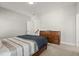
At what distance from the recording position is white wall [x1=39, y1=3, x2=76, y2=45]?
→ 47.0 inches

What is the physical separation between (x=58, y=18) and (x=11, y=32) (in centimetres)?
69

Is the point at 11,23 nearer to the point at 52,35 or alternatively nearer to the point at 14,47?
the point at 14,47

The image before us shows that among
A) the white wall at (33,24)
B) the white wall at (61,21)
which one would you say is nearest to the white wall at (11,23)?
the white wall at (33,24)

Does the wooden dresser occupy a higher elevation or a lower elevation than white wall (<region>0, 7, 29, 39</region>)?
lower

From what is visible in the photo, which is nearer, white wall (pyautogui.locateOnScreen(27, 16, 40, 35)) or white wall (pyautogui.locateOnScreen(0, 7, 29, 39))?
white wall (pyautogui.locateOnScreen(0, 7, 29, 39))

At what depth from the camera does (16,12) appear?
120cm

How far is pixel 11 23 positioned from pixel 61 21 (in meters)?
0.70

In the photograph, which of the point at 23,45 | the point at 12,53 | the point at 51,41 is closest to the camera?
the point at 12,53

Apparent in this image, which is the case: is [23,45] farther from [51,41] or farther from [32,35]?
[51,41]

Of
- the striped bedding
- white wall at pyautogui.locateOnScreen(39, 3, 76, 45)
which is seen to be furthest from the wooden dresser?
the striped bedding

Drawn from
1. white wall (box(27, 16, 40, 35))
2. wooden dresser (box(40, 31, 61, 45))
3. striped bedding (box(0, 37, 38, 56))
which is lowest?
striped bedding (box(0, 37, 38, 56))

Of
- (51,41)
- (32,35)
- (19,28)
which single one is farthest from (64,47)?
(19,28)

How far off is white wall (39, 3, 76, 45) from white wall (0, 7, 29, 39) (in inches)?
10.8

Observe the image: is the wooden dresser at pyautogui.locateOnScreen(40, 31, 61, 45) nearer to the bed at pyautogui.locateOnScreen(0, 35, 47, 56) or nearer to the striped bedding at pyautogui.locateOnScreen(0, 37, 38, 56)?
the bed at pyautogui.locateOnScreen(0, 35, 47, 56)
